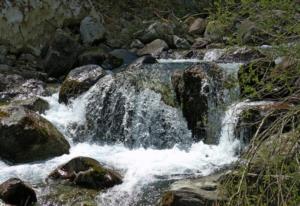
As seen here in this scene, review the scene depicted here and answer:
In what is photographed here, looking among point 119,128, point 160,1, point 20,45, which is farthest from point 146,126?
point 160,1

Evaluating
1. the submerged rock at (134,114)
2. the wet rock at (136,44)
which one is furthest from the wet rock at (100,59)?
the submerged rock at (134,114)

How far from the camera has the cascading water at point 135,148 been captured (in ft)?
30.7

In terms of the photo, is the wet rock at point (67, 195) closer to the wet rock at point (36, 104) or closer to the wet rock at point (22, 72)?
the wet rock at point (36, 104)

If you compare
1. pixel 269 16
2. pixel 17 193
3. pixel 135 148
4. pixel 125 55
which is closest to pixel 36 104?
pixel 135 148

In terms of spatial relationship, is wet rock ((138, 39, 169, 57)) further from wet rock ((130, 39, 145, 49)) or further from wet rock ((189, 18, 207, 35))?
wet rock ((189, 18, 207, 35))

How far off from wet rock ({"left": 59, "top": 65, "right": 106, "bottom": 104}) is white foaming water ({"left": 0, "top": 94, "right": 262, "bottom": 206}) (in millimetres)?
1170

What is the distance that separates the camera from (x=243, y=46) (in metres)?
4.59

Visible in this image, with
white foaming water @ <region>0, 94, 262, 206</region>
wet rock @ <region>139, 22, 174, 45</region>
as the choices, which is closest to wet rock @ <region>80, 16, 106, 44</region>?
wet rock @ <region>139, 22, 174, 45</region>

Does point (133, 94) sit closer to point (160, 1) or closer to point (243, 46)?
point (243, 46)

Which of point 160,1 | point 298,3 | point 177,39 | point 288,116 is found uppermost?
point 160,1

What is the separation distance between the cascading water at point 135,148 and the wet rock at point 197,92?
0.22 m

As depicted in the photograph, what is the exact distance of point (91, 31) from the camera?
2034cm

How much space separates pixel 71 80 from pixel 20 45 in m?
5.13

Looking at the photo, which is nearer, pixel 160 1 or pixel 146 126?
pixel 146 126
